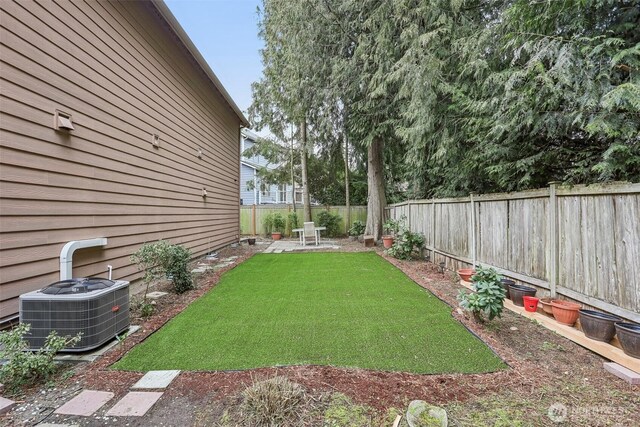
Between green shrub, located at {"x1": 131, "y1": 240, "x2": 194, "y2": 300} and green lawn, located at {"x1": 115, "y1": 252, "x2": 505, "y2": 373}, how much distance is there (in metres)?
0.52

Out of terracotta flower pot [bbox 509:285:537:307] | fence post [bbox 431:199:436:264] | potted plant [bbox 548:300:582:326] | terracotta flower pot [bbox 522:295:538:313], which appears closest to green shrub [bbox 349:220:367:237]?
fence post [bbox 431:199:436:264]

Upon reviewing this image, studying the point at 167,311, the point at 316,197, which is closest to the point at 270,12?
the point at 316,197

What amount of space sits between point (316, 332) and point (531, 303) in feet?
7.94

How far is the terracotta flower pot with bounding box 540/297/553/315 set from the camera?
10.4 feet

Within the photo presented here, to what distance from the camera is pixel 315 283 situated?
5.13 meters

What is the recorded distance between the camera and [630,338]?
224 cm

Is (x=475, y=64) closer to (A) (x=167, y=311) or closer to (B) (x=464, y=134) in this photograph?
(B) (x=464, y=134)

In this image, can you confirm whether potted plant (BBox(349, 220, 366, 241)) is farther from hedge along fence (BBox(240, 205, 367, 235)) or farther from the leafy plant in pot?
the leafy plant in pot

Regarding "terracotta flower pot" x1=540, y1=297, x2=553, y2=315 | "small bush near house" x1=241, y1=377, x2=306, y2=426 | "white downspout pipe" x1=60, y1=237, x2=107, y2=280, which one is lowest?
"small bush near house" x1=241, y1=377, x2=306, y2=426

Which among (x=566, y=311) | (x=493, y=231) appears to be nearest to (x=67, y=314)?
(x=566, y=311)

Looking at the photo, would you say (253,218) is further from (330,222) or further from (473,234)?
(473,234)

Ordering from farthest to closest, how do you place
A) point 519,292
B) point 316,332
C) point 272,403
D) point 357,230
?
point 357,230, point 519,292, point 316,332, point 272,403

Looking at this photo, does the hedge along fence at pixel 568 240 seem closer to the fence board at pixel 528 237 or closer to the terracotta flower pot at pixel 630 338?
the fence board at pixel 528 237

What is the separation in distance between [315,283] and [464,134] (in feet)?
11.3
